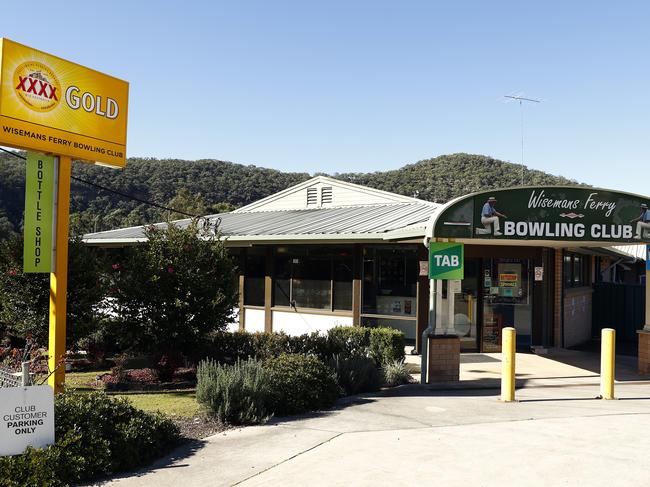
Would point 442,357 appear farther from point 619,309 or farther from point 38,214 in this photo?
point 619,309

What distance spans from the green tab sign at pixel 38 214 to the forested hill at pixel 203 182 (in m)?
45.9

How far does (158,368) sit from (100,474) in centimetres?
697

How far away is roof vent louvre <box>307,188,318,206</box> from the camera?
24.7 m

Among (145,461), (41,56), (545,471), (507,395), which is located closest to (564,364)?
(507,395)

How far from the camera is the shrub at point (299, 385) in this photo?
943cm

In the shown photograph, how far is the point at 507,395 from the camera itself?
10648 millimetres

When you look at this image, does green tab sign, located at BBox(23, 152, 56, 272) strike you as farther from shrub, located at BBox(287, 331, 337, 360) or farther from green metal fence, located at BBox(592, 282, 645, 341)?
green metal fence, located at BBox(592, 282, 645, 341)

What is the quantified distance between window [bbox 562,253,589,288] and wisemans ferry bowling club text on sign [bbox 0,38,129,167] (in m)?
13.8

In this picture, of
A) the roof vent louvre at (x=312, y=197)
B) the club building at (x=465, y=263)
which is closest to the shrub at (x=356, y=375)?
the club building at (x=465, y=263)

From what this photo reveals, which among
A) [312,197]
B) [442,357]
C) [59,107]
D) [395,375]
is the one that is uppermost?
[312,197]

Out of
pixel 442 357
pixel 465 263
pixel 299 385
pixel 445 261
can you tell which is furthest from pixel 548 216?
pixel 299 385

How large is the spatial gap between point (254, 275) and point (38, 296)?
7.73 m

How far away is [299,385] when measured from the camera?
9703mm

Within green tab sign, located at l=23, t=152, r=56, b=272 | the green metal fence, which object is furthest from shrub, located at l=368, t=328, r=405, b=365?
the green metal fence
